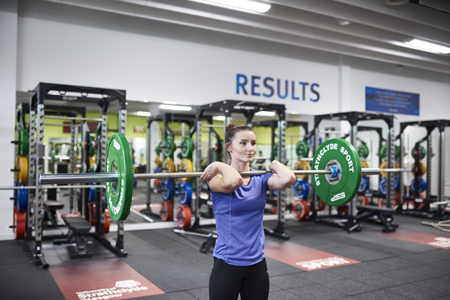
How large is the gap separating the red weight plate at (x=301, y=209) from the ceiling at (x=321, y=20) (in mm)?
2945

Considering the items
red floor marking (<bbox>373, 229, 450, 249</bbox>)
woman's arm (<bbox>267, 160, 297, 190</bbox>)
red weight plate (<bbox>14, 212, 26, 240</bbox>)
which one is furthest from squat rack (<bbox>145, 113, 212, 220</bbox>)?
woman's arm (<bbox>267, 160, 297, 190</bbox>)

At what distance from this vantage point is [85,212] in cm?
587

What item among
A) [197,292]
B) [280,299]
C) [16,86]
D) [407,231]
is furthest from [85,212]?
[407,231]

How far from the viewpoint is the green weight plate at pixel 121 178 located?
167 cm

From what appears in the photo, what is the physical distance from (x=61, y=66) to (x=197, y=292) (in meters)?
3.99

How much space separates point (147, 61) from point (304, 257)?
3.86m

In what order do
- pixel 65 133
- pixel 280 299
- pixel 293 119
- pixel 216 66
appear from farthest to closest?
pixel 65 133 → pixel 293 119 → pixel 216 66 → pixel 280 299

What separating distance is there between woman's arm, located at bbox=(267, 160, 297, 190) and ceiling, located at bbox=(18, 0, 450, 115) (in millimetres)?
3873

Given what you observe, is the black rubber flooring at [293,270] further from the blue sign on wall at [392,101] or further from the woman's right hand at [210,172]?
the blue sign on wall at [392,101]

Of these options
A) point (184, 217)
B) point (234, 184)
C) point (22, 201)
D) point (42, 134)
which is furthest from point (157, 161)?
point (234, 184)

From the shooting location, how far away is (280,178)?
177 cm

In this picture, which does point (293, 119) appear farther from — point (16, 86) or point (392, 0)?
point (16, 86)

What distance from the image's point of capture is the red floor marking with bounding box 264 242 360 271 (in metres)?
4.30

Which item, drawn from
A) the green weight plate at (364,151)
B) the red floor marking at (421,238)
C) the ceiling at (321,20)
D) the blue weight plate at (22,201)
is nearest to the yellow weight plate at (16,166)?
the blue weight plate at (22,201)
